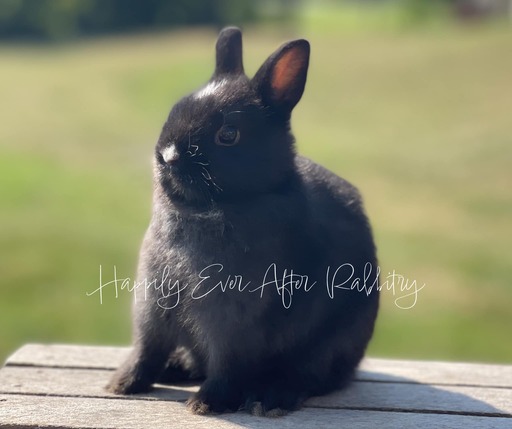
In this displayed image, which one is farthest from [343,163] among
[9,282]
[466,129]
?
[9,282]

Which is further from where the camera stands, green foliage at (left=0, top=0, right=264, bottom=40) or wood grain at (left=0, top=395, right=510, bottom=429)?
green foliage at (left=0, top=0, right=264, bottom=40)

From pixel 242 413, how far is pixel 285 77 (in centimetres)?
83

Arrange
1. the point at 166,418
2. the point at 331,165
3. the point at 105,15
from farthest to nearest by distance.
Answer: the point at 105,15 → the point at 331,165 → the point at 166,418

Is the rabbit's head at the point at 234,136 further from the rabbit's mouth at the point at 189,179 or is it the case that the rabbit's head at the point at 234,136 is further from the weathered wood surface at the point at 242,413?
the weathered wood surface at the point at 242,413

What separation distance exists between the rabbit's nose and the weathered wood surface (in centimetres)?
63

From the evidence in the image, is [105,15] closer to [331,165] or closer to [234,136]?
[331,165]

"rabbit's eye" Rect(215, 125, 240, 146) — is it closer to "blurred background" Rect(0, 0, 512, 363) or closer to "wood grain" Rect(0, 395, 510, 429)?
"blurred background" Rect(0, 0, 512, 363)

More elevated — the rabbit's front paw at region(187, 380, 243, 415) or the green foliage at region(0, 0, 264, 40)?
the green foliage at region(0, 0, 264, 40)

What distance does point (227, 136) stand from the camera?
2.14 meters

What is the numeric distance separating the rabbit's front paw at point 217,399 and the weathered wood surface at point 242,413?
0.08 feet

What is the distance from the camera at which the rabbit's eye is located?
2.14 m

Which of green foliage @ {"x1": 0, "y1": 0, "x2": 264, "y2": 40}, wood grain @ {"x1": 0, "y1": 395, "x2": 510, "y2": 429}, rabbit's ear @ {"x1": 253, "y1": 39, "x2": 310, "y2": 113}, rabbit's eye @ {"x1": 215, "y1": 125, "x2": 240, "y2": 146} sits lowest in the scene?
wood grain @ {"x1": 0, "y1": 395, "x2": 510, "y2": 429}

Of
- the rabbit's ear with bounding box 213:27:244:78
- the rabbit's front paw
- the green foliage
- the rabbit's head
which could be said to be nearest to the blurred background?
the rabbit's ear with bounding box 213:27:244:78

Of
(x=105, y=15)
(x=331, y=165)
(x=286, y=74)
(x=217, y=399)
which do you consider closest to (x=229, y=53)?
(x=286, y=74)
